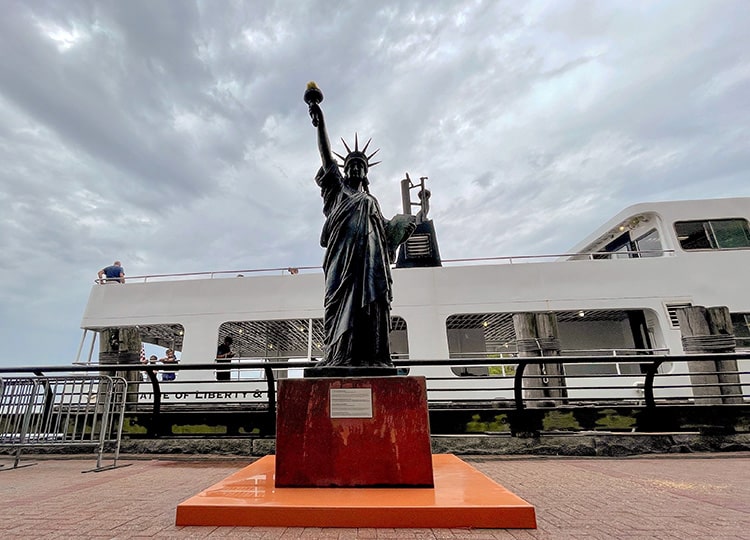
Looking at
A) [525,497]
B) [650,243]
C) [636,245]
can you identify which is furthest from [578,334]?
[525,497]

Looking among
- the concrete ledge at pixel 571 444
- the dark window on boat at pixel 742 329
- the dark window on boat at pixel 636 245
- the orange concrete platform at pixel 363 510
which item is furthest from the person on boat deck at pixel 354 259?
the dark window on boat at pixel 742 329

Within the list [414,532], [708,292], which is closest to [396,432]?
[414,532]

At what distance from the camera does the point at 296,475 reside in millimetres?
2605

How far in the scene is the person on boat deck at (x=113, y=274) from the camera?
35.1 ft

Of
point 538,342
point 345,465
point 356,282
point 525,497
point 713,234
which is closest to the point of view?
point 345,465

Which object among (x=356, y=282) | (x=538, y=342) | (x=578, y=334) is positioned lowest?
(x=538, y=342)

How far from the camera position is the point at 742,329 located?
9.91m

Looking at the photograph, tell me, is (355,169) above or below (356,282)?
above

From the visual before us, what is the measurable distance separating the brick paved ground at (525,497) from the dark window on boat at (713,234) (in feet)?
26.6

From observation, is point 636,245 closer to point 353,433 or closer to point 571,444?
point 571,444

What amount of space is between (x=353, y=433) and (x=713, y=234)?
42.4 feet

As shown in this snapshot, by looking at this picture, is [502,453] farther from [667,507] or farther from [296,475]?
[296,475]

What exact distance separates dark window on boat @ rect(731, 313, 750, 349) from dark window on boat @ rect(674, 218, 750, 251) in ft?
6.48

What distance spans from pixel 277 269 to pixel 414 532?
30.3 ft
